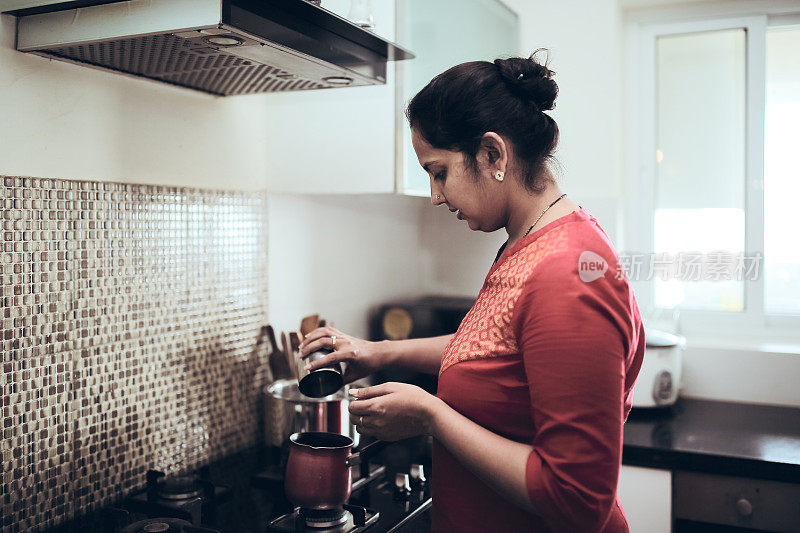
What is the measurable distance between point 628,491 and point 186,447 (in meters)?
1.13

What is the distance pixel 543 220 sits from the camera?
1054mm

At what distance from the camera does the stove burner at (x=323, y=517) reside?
4.24 ft

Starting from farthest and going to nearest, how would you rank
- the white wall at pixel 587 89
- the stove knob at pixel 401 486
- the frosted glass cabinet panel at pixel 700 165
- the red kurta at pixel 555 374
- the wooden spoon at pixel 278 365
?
the frosted glass cabinet panel at pixel 700 165 < the white wall at pixel 587 89 < the wooden spoon at pixel 278 365 < the stove knob at pixel 401 486 < the red kurta at pixel 555 374

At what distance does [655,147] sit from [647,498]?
1.33 metres

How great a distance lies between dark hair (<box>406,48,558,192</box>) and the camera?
103 cm

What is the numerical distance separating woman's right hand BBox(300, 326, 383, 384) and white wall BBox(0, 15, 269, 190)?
0.51m

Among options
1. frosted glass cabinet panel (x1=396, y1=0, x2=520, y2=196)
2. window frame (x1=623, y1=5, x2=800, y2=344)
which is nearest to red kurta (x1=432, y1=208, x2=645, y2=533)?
frosted glass cabinet panel (x1=396, y1=0, x2=520, y2=196)

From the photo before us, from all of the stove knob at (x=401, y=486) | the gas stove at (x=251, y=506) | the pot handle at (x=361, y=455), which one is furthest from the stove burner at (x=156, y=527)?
the stove knob at (x=401, y=486)

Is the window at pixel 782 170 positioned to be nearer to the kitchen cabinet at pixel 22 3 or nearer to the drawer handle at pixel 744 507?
the drawer handle at pixel 744 507

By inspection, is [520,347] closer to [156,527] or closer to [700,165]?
[156,527]

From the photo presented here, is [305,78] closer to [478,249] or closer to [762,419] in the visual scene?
[478,249]

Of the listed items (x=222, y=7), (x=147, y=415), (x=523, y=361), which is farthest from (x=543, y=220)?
(x=147, y=415)

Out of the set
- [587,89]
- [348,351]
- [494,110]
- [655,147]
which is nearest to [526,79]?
[494,110]

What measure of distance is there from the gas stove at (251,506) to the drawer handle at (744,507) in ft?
2.65
